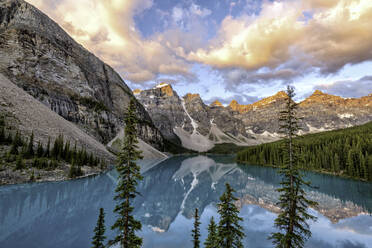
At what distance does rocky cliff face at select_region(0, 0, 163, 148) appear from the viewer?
87062 millimetres

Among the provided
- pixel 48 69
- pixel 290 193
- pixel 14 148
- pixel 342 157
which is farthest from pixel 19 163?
pixel 342 157

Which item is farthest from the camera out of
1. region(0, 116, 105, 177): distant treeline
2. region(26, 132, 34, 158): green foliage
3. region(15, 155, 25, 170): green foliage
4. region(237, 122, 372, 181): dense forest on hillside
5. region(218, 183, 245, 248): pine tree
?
region(237, 122, 372, 181): dense forest on hillside

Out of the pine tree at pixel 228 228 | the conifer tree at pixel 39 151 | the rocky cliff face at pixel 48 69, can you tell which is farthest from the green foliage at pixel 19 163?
the rocky cliff face at pixel 48 69

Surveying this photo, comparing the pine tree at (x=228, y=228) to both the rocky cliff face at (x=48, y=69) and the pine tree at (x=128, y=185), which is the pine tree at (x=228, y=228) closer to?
the pine tree at (x=128, y=185)

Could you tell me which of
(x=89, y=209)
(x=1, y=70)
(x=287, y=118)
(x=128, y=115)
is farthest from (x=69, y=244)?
(x=1, y=70)

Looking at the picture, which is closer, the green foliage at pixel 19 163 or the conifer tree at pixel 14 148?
Answer: the green foliage at pixel 19 163

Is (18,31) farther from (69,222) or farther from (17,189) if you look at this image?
(69,222)

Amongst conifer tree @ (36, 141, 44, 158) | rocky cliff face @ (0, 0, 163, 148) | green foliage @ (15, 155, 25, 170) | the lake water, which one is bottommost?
the lake water

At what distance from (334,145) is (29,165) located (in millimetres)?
98294

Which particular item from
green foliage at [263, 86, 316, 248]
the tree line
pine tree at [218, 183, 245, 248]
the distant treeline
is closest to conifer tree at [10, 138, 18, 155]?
the distant treeline

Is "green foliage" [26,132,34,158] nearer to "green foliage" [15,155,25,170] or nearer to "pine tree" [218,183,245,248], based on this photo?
"green foliage" [15,155,25,170]

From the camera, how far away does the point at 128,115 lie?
12562 mm

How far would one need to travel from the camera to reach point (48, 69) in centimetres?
9881

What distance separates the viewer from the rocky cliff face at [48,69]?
87062 mm
